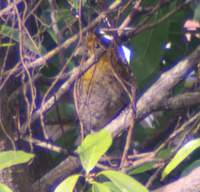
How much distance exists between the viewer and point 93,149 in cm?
111

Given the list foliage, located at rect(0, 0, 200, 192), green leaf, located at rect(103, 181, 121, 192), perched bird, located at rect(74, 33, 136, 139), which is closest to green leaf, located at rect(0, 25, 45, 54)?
foliage, located at rect(0, 0, 200, 192)

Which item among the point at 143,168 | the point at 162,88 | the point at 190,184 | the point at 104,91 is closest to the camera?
the point at 190,184

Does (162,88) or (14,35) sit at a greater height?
(14,35)

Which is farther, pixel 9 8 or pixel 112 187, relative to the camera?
pixel 9 8

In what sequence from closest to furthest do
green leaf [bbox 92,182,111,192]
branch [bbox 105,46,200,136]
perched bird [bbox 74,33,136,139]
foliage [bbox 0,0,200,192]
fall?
green leaf [bbox 92,182,111,192] → foliage [bbox 0,0,200,192] → branch [bbox 105,46,200,136] → perched bird [bbox 74,33,136,139]

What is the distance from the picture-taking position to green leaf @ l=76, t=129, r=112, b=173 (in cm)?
109

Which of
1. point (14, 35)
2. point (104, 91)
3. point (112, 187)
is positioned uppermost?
point (14, 35)

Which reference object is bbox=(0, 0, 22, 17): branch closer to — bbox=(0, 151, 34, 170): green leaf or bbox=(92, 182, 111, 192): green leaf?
bbox=(0, 151, 34, 170): green leaf

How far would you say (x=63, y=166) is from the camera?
58.6 inches

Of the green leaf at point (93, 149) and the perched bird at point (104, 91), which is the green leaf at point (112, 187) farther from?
the perched bird at point (104, 91)

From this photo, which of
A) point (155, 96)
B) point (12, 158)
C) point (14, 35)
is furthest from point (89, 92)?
point (12, 158)

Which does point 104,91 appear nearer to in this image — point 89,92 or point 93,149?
point 89,92

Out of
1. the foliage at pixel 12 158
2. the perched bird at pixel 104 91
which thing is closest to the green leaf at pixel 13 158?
the foliage at pixel 12 158

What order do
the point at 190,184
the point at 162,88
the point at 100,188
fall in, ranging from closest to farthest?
the point at 100,188, the point at 190,184, the point at 162,88
